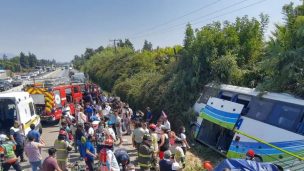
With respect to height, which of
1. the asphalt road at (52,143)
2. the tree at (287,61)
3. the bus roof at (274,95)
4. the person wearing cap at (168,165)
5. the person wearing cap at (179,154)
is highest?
the tree at (287,61)

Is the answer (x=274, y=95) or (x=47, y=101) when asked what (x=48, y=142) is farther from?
(x=274, y=95)

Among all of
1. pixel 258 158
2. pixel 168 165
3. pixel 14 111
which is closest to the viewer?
pixel 168 165

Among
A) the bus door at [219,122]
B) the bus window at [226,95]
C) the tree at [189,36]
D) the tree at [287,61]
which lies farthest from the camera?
the tree at [189,36]

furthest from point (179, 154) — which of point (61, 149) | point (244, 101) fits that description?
point (244, 101)

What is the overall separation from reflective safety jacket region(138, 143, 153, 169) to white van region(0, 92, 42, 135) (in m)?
5.80

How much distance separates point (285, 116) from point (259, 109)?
1.24 metres

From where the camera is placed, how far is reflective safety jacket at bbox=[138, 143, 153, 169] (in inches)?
373

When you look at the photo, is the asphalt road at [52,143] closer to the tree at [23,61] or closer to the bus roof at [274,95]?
the bus roof at [274,95]

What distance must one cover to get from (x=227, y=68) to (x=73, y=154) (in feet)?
25.5

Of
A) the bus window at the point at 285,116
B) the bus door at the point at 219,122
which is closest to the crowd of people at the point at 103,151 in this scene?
the bus door at the point at 219,122

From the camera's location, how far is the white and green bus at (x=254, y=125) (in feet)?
31.3

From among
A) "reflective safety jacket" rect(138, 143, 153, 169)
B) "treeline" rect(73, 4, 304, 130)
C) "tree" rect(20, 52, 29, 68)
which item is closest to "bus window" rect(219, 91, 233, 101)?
"treeline" rect(73, 4, 304, 130)

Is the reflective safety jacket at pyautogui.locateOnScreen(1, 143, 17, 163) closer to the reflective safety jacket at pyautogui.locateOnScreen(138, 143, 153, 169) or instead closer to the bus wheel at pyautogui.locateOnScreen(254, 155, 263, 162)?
the reflective safety jacket at pyautogui.locateOnScreen(138, 143, 153, 169)

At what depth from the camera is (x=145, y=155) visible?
955 centimetres
